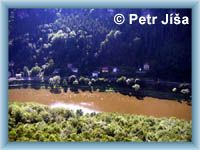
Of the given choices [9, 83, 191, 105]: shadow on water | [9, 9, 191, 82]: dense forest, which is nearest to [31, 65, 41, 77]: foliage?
[9, 9, 191, 82]: dense forest

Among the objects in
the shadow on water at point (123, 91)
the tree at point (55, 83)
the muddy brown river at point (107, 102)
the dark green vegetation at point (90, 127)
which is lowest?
the dark green vegetation at point (90, 127)

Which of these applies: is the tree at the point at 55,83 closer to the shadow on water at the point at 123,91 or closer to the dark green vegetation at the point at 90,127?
the shadow on water at the point at 123,91

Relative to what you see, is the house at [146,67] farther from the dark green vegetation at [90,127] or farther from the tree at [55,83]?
the tree at [55,83]

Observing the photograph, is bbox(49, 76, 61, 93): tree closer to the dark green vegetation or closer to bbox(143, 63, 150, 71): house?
the dark green vegetation

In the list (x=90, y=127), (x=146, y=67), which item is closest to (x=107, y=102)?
(x=90, y=127)

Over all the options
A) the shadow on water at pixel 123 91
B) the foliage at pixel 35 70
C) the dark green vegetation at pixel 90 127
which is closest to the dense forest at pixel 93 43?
the foliage at pixel 35 70

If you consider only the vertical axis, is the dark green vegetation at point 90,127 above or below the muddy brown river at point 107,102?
below

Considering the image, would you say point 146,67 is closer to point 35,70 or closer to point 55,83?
point 55,83
